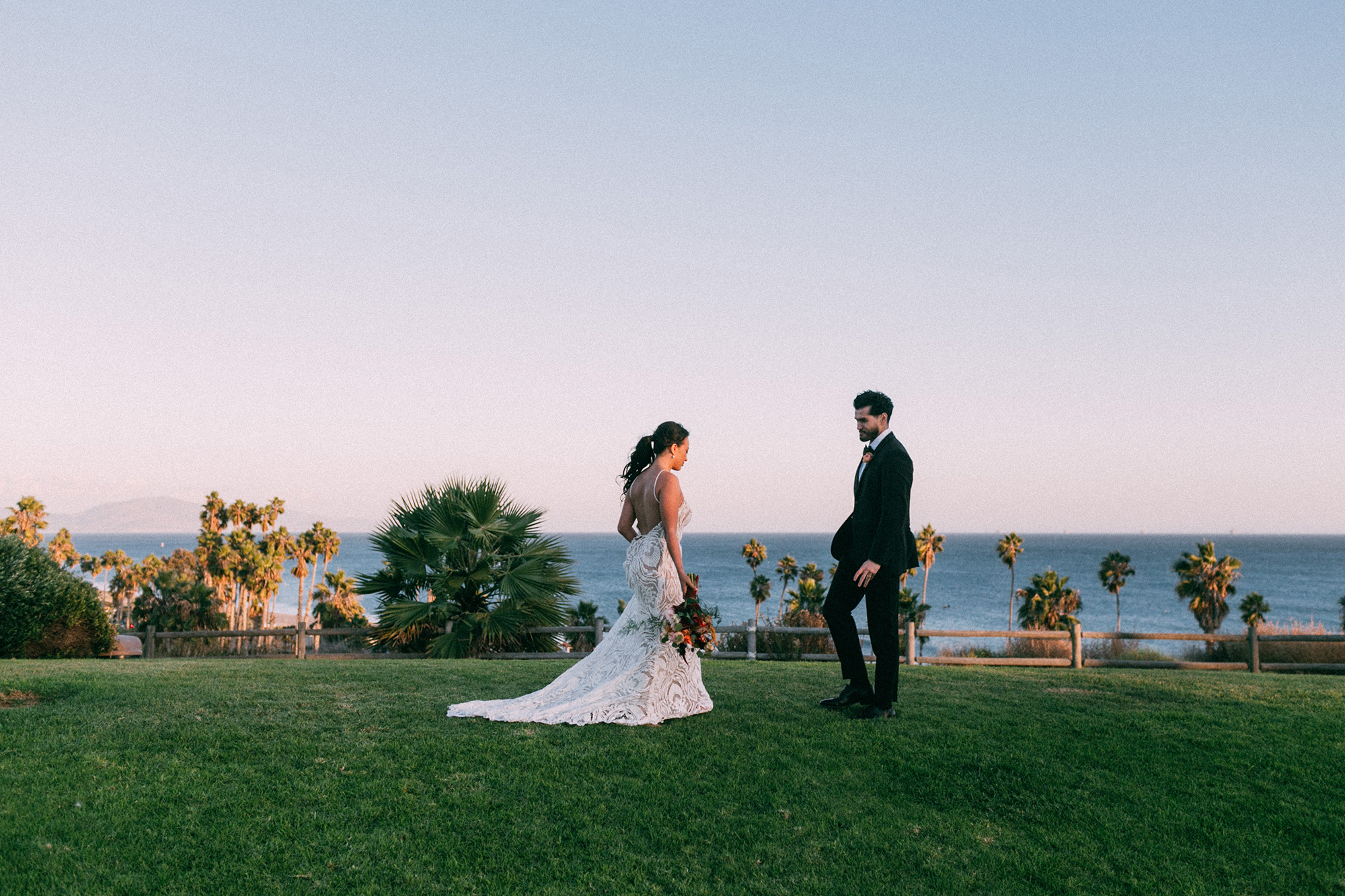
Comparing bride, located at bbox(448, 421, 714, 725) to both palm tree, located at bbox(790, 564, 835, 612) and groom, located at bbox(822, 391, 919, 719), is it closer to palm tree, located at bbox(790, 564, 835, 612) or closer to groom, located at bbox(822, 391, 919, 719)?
groom, located at bbox(822, 391, 919, 719)

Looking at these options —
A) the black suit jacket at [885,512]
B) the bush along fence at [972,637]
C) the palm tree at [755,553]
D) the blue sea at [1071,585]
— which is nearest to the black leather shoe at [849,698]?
the black suit jacket at [885,512]

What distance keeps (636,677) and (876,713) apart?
1.91m

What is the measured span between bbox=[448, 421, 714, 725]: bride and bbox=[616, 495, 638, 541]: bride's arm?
0.04 ft

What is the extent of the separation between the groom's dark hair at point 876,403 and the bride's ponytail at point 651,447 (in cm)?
145

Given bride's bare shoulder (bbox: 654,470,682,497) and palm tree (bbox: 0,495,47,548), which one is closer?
bride's bare shoulder (bbox: 654,470,682,497)

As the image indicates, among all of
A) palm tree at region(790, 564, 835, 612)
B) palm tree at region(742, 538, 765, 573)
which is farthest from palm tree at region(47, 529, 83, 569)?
palm tree at region(790, 564, 835, 612)

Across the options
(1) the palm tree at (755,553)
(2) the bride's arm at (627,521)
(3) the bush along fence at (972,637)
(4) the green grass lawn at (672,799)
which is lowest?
(1) the palm tree at (755,553)

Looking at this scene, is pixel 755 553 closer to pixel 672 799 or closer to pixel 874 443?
pixel 874 443

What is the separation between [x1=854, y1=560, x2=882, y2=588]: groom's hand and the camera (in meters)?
→ 6.18

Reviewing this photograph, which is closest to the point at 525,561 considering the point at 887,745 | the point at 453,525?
the point at 453,525

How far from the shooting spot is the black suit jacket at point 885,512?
6203 mm

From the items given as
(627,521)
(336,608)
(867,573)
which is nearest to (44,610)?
(627,521)

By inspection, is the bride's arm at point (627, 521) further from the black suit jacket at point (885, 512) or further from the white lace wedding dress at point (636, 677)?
the black suit jacket at point (885, 512)

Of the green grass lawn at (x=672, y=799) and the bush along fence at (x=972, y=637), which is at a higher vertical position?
the green grass lawn at (x=672, y=799)
